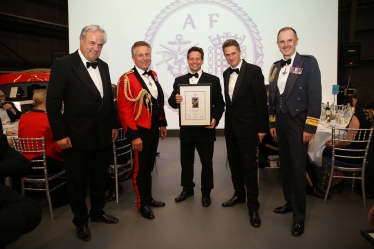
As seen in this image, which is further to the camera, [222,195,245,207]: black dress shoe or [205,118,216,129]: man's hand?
[222,195,245,207]: black dress shoe

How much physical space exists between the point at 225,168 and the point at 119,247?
8.43 feet

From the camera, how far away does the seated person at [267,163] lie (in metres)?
3.46

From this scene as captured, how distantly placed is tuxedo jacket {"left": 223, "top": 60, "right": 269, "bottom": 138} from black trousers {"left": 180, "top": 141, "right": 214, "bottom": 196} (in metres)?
0.46

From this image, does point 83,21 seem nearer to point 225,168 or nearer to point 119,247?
point 225,168

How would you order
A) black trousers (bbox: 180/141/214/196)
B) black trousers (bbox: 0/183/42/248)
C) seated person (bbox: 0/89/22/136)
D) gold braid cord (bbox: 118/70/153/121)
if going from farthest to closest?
seated person (bbox: 0/89/22/136), black trousers (bbox: 180/141/214/196), gold braid cord (bbox: 118/70/153/121), black trousers (bbox: 0/183/42/248)

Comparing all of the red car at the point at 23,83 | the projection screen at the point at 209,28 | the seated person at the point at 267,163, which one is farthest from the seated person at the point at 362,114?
the red car at the point at 23,83

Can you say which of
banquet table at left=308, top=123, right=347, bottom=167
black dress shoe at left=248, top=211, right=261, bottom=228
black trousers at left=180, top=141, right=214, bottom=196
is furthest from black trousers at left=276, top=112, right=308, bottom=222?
banquet table at left=308, top=123, right=347, bottom=167

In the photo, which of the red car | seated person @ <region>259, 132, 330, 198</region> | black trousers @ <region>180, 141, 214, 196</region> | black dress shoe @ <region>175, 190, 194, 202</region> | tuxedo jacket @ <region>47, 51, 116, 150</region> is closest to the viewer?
tuxedo jacket @ <region>47, 51, 116, 150</region>

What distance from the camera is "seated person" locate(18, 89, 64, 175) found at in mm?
2949

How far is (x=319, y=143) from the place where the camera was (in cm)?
362

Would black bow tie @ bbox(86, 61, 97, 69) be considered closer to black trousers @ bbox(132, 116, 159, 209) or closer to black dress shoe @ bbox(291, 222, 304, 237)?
black trousers @ bbox(132, 116, 159, 209)

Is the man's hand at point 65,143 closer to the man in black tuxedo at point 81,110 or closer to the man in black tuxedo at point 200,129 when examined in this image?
the man in black tuxedo at point 81,110

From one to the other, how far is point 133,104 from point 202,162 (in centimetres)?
102

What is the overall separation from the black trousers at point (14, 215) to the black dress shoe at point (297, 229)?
6.82 ft
